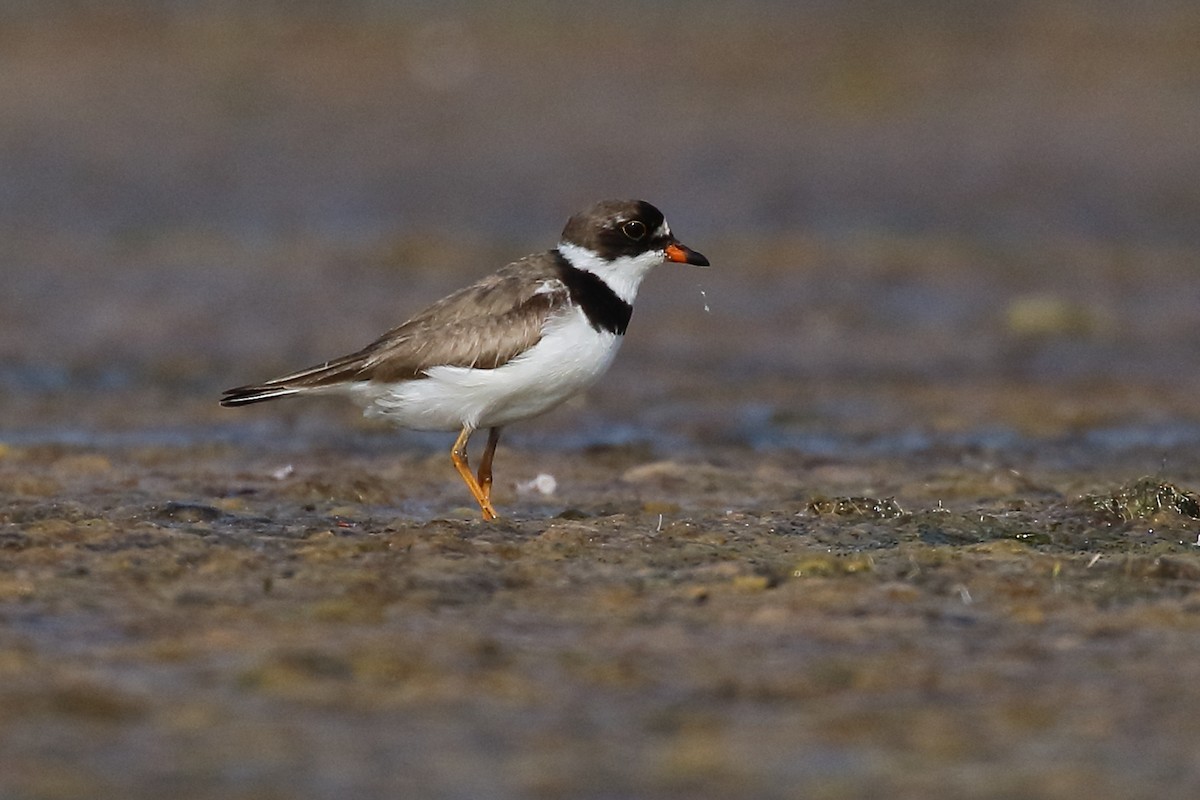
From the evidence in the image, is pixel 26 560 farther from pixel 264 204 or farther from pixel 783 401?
pixel 264 204

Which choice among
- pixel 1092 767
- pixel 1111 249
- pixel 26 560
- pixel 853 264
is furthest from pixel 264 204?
pixel 1092 767

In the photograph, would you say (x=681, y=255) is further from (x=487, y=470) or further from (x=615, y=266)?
(x=487, y=470)

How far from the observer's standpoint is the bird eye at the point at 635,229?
8.16 meters

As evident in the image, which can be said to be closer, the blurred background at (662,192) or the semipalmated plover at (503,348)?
the semipalmated plover at (503,348)

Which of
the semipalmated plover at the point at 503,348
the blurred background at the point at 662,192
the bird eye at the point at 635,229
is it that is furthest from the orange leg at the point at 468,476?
the blurred background at the point at 662,192

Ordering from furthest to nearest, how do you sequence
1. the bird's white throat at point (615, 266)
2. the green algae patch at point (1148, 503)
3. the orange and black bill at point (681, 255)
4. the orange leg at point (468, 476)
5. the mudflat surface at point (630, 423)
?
the orange and black bill at point (681, 255) → the bird's white throat at point (615, 266) → the orange leg at point (468, 476) → the green algae patch at point (1148, 503) → the mudflat surface at point (630, 423)

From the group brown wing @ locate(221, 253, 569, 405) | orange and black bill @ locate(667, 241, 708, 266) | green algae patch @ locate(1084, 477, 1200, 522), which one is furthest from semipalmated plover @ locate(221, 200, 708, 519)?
green algae patch @ locate(1084, 477, 1200, 522)

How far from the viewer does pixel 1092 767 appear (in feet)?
→ 14.9

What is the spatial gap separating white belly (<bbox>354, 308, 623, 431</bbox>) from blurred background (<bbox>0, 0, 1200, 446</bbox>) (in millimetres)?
2930

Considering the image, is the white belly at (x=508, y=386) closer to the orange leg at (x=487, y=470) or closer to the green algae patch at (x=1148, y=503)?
the orange leg at (x=487, y=470)

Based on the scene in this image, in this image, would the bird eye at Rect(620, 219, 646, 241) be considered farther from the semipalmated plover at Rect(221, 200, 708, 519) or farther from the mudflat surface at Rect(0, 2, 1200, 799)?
the mudflat surface at Rect(0, 2, 1200, 799)

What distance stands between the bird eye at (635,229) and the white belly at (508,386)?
525 millimetres

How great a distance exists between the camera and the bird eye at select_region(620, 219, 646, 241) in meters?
8.16

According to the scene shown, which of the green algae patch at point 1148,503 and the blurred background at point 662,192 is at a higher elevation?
the blurred background at point 662,192
